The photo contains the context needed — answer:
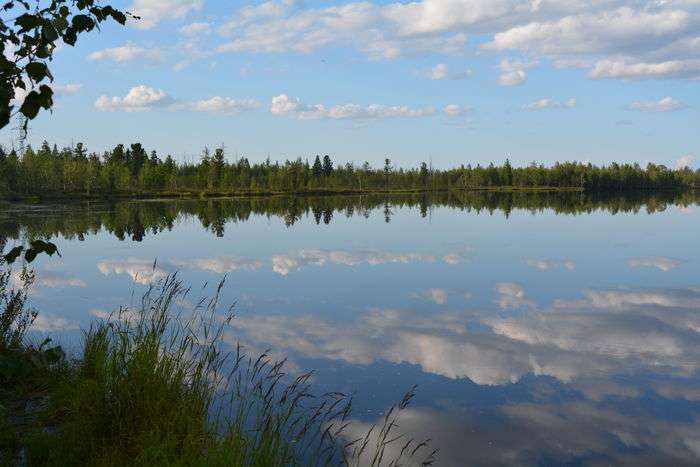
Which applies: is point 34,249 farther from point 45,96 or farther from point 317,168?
point 317,168

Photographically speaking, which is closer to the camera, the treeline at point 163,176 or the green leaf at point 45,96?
the green leaf at point 45,96

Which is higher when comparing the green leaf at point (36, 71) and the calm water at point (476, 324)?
the green leaf at point (36, 71)

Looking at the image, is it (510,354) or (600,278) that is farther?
(600,278)

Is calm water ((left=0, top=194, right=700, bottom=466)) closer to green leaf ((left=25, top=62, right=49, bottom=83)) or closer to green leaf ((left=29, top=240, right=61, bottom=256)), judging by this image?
green leaf ((left=29, top=240, right=61, bottom=256))

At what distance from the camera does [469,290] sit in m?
20.7

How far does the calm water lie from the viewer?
9.20 m

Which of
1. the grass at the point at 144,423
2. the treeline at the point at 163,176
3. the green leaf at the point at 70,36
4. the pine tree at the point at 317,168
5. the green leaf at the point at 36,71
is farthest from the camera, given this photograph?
the pine tree at the point at 317,168

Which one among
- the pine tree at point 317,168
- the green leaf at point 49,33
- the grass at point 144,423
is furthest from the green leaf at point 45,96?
the pine tree at point 317,168

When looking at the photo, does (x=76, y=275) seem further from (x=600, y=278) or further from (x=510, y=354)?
(x=600, y=278)

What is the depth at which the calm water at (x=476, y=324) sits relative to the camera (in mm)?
9195

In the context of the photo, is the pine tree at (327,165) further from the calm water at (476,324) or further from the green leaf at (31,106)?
the green leaf at (31,106)

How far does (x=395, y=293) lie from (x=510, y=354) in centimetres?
745

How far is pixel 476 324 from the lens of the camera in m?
15.7

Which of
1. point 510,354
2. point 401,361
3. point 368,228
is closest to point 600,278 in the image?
point 510,354
